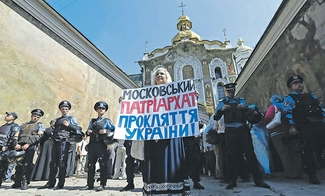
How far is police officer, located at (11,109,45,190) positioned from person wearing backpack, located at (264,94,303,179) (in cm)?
559

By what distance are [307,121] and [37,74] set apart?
8760 millimetres

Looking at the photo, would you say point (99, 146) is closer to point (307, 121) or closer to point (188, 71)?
point (307, 121)

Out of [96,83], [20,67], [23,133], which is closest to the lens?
[23,133]

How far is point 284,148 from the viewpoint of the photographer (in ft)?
13.3

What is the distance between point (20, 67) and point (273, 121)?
8264 mm

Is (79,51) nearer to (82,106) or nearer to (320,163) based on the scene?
(82,106)

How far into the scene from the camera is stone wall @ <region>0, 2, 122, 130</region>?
6023 mm

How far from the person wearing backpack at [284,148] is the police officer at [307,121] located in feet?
1.55

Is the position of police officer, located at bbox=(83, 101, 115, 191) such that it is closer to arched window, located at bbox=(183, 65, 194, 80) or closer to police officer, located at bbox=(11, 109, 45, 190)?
police officer, located at bbox=(11, 109, 45, 190)

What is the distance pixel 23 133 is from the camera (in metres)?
4.25

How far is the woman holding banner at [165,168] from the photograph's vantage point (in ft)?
6.18

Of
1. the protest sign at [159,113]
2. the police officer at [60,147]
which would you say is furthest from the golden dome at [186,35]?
the protest sign at [159,113]

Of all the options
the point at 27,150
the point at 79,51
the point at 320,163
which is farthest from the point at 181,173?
the point at 79,51

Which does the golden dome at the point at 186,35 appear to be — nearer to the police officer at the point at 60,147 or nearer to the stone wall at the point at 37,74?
the stone wall at the point at 37,74
